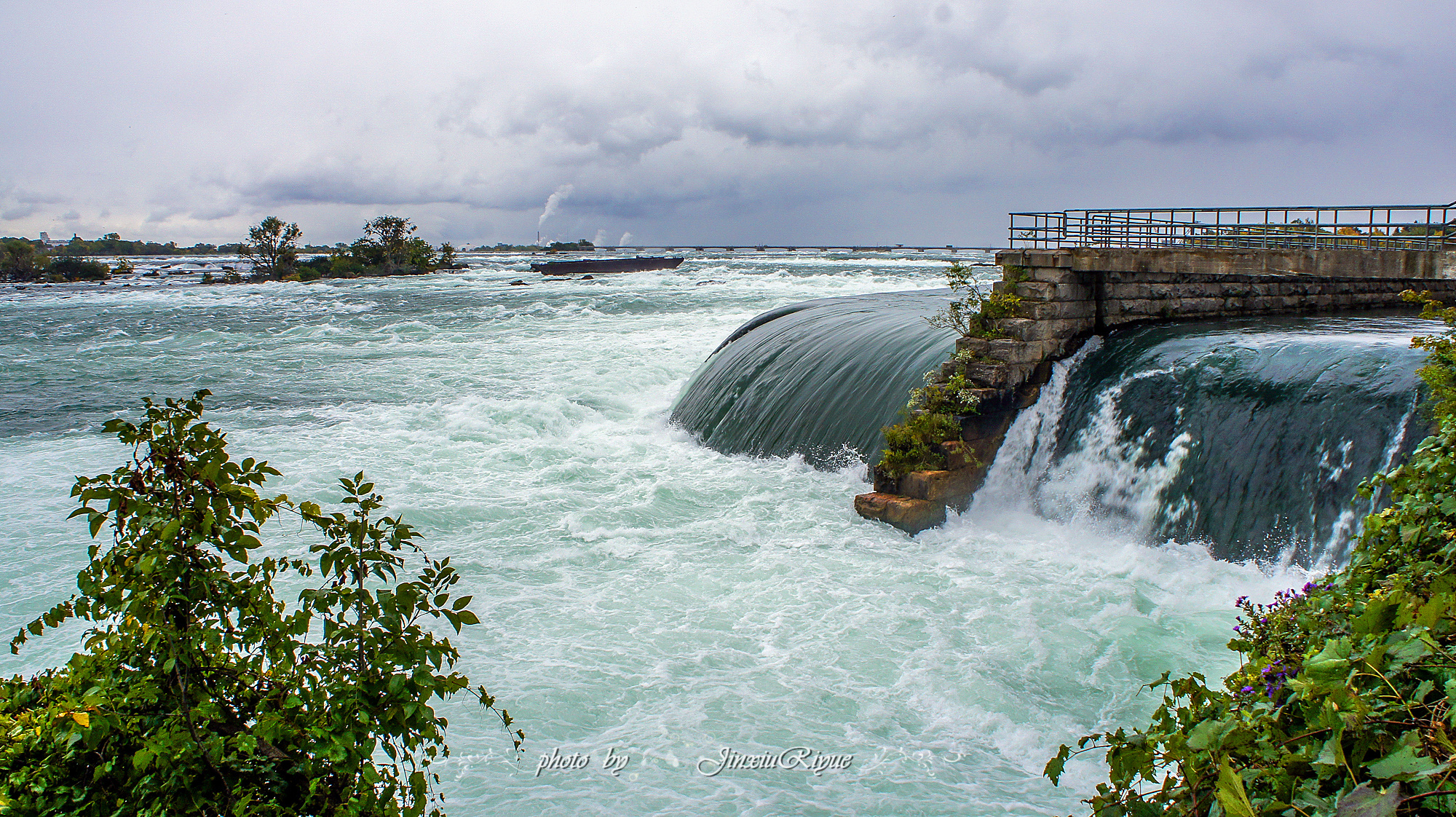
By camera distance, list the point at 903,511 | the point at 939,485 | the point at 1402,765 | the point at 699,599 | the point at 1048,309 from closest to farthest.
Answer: the point at 1402,765 → the point at 699,599 → the point at 903,511 → the point at 939,485 → the point at 1048,309

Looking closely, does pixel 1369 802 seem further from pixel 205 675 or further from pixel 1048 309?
pixel 1048 309

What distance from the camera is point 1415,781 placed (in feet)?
7.11

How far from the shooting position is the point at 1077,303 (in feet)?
45.1

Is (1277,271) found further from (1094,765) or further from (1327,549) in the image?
(1094,765)

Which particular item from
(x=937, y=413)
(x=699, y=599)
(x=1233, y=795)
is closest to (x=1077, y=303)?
(x=937, y=413)

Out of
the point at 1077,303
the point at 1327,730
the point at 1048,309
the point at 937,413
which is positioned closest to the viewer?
the point at 1327,730

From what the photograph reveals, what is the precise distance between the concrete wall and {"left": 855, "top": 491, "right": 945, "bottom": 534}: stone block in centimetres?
1

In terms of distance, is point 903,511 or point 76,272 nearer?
point 903,511

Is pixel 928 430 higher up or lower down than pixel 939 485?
higher up

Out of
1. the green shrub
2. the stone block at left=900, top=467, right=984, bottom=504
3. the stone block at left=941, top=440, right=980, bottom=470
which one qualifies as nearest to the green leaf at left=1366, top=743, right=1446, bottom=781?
the stone block at left=900, top=467, right=984, bottom=504

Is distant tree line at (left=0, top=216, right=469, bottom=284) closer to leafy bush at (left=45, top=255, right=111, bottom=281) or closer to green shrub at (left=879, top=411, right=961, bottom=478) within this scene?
leafy bush at (left=45, top=255, right=111, bottom=281)

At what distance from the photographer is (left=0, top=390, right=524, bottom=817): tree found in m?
2.86

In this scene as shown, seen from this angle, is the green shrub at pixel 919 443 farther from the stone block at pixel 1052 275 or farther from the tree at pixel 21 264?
the tree at pixel 21 264

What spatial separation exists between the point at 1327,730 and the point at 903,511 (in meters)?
9.06
